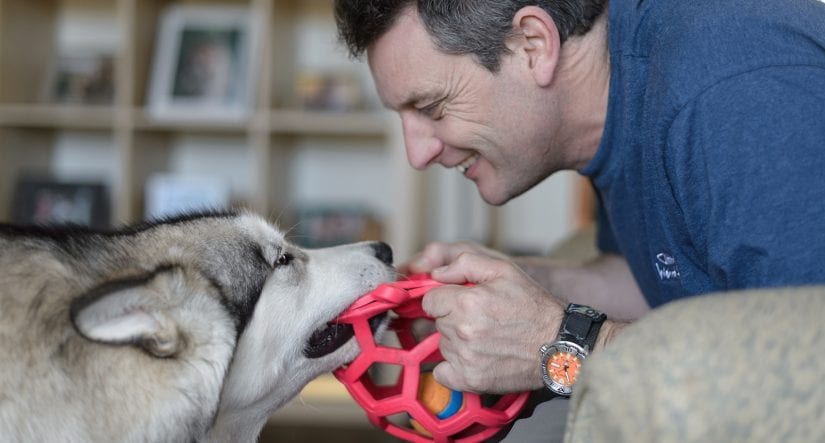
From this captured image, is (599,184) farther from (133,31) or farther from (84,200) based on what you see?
(84,200)

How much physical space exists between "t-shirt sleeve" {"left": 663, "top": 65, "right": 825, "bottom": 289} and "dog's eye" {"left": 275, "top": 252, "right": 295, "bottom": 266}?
638 mm

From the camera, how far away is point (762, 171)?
1098mm

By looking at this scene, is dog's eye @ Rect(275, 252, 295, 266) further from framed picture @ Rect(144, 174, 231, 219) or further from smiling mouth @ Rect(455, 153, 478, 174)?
framed picture @ Rect(144, 174, 231, 219)

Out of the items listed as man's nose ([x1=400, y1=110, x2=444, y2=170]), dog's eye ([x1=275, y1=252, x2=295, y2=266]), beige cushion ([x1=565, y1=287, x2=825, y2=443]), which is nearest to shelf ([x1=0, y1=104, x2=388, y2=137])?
man's nose ([x1=400, y1=110, x2=444, y2=170])

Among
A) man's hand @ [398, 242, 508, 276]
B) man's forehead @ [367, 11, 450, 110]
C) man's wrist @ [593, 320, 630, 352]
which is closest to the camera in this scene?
man's wrist @ [593, 320, 630, 352]

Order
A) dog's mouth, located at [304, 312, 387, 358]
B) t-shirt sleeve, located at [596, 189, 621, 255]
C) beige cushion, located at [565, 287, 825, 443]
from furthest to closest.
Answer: t-shirt sleeve, located at [596, 189, 621, 255] < dog's mouth, located at [304, 312, 387, 358] < beige cushion, located at [565, 287, 825, 443]

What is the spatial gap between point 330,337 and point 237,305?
22 centimetres

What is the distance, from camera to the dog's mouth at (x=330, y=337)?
4.70 feet

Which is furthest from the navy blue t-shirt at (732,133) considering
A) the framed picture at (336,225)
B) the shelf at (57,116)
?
the shelf at (57,116)

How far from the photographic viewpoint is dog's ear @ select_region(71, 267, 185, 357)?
40.1 inches

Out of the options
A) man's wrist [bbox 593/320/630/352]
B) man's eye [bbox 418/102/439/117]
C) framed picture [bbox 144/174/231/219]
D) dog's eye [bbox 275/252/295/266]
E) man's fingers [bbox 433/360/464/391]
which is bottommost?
framed picture [bbox 144/174/231/219]

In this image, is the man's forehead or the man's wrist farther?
the man's forehead

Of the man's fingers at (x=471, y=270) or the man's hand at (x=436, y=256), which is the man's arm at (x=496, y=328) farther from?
the man's hand at (x=436, y=256)

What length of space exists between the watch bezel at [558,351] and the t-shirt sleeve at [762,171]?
0.22 meters
